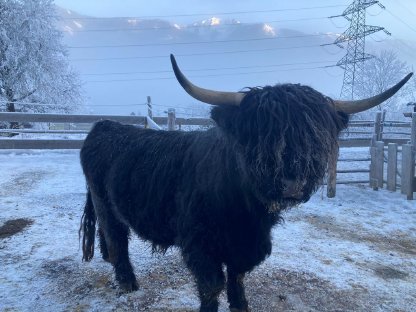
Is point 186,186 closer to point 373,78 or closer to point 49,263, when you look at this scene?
point 49,263

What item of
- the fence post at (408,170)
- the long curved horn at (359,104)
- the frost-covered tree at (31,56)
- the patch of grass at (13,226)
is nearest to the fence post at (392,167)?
the fence post at (408,170)

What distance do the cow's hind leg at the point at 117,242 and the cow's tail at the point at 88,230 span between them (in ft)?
1.04

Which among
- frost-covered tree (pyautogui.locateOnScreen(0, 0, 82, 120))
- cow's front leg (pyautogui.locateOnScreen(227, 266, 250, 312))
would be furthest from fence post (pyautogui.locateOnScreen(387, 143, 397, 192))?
frost-covered tree (pyautogui.locateOnScreen(0, 0, 82, 120))

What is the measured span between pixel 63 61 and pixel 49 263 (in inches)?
715

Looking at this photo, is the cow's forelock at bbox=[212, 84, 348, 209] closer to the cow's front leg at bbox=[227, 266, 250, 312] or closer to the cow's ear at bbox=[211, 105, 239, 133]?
the cow's ear at bbox=[211, 105, 239, 133]

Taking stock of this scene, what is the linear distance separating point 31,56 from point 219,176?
18.5 m

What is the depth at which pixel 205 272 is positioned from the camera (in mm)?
2818

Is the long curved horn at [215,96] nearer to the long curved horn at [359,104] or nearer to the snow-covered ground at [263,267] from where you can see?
the long curved horn at [359,104]

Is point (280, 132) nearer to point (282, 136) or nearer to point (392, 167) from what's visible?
point (282, 136)

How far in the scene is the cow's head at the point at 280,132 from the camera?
85.4 inches

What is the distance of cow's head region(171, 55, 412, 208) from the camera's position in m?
2.17

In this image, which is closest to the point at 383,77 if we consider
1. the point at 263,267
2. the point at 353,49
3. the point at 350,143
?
the point at 353,49

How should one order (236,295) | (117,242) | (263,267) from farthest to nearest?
(263,267) → (117,242) → (236,295)

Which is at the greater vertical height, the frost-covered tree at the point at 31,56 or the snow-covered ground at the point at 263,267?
the frost-covered tree at the point at 31,56
